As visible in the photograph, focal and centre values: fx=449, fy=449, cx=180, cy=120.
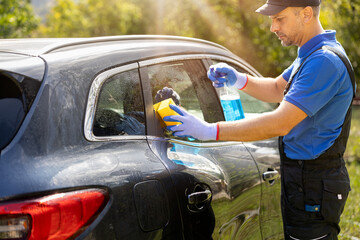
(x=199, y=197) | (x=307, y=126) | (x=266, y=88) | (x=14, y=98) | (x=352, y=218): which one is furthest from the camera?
(x=352, y=218)

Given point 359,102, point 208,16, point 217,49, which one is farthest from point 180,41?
point 208,16

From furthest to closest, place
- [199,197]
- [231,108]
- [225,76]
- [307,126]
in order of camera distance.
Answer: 1. [225,76]
2. [231,108]
3. [307,126]
4. [199,197]

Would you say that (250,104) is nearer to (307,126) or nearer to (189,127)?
(307,126)

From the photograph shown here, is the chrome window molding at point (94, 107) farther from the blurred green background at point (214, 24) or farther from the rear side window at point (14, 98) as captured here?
the blurred green background at point (214, 24)

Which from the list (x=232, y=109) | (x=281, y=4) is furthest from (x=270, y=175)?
(x=281, y=4)

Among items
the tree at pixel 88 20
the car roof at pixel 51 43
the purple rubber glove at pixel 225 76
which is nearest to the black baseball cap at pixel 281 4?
the purple rubber glove at pixel 225 76

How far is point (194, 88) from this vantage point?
2852mm

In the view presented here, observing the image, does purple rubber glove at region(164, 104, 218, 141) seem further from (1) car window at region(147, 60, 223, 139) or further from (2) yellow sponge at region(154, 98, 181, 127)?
(1) car window at region(147, 60, 223, 139)

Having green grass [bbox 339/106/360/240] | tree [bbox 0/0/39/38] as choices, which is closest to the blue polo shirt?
green grass [bbox 339/106/360/240]

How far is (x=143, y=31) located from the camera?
54.9 meters

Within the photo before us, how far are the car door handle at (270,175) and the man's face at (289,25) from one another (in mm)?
874

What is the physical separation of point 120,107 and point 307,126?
107cm

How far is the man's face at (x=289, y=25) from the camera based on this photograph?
8.41 feet

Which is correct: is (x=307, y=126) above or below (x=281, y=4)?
below
